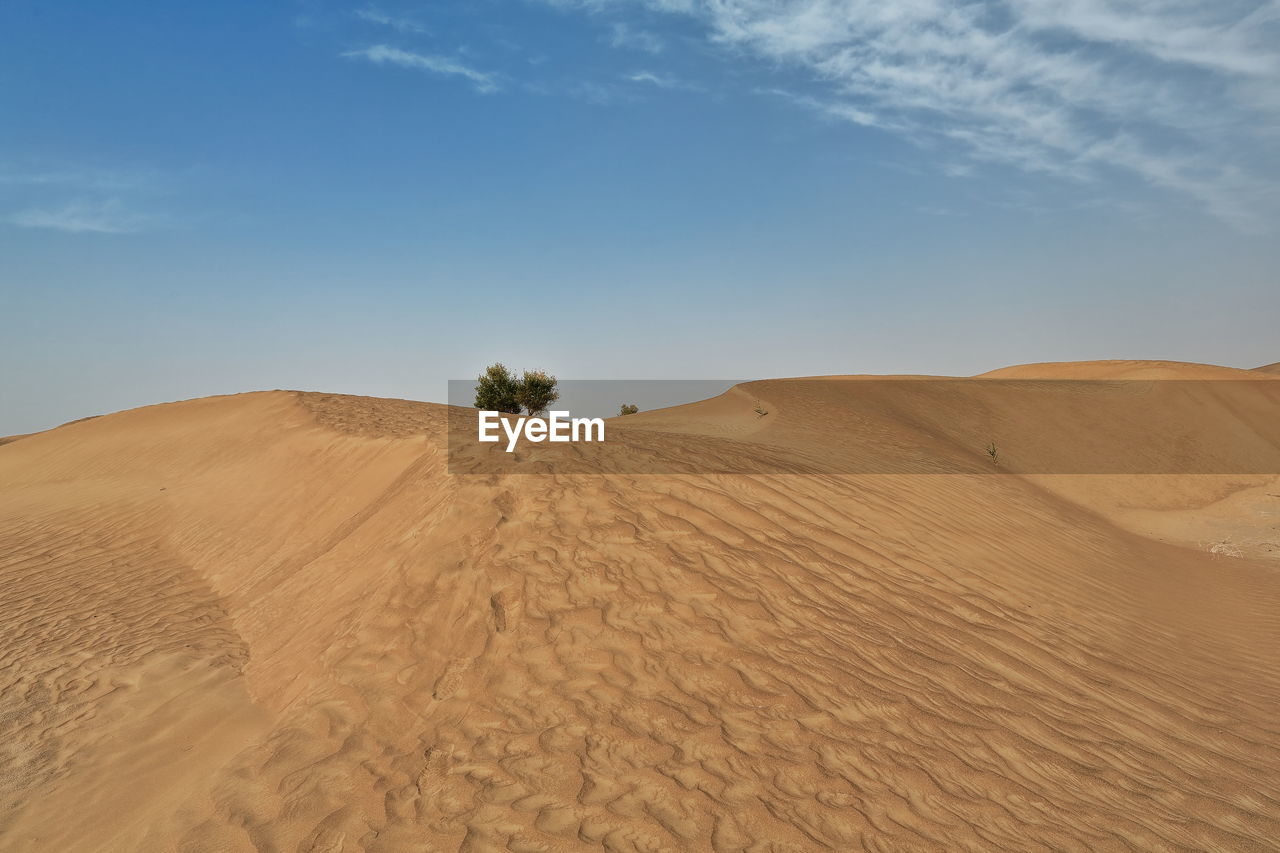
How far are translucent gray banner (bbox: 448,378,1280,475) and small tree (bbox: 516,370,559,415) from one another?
1661 centimetres

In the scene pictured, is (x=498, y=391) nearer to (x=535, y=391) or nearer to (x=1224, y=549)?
(x=535, y=391)

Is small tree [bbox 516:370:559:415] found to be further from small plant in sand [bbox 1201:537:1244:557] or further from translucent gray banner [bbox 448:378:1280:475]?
small plant in sand [bbox 1201:537:1244:557]

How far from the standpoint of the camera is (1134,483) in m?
17.3

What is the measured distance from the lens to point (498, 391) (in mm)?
39594

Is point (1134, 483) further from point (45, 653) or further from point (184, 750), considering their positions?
point (45, 653)

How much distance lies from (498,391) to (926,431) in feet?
88.5

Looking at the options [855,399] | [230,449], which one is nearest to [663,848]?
[230,449]

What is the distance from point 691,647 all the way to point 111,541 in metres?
11.9

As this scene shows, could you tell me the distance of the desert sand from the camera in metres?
3.95
